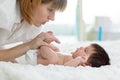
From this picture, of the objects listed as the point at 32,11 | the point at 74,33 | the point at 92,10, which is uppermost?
the point at 32,11

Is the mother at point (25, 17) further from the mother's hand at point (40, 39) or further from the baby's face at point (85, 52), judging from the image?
the baby's face at point (85, 52)

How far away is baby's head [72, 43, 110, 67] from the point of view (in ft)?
4.98

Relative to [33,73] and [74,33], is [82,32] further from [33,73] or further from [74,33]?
[33,73]

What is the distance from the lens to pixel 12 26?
4.70 feet

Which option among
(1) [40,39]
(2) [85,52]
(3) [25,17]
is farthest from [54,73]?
(2) [85,52]

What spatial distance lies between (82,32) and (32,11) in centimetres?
181

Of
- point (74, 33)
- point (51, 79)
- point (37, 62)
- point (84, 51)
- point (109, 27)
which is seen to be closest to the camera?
point (51, 79)

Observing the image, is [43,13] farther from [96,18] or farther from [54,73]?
[96,18]

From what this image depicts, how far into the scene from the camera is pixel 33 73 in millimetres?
1111

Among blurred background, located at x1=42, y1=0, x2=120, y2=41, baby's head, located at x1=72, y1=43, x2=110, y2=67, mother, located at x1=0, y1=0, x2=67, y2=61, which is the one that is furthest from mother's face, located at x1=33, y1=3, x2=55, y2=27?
blurred background, located at x1=42, y1=0, x2=120, y2=41

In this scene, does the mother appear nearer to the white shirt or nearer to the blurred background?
the white shirt

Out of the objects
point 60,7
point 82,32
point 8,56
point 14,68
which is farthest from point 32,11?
point 82,32

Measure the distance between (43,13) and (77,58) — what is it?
31cm

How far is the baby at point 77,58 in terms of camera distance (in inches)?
57.2
